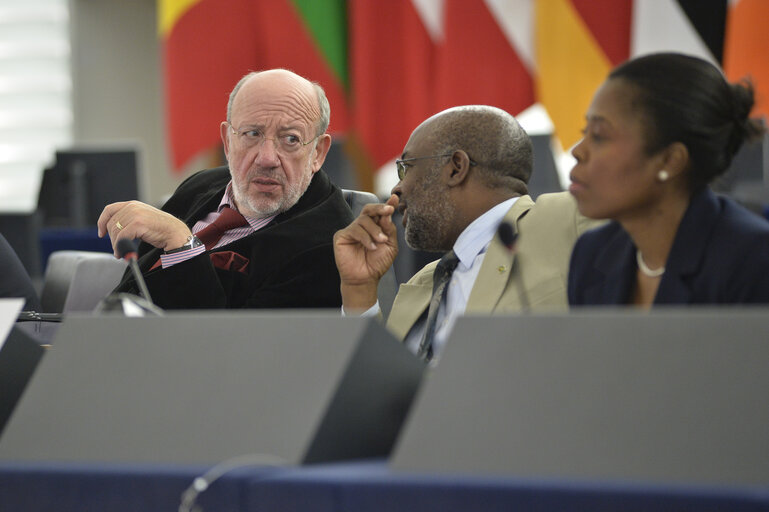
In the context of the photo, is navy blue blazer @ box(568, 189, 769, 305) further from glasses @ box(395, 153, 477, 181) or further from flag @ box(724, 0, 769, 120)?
flag @ box(724, 0, 769, 120)

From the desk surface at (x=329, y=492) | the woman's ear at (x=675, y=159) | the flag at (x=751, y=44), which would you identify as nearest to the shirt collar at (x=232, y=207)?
the woman's ear at (x=675, y=159)

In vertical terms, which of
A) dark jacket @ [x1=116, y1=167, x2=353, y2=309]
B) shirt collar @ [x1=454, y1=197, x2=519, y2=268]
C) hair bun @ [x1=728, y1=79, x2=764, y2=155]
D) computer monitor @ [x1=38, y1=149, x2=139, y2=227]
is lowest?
computer monitor @ [x1=38, y1=149, x2=139, y2=227]

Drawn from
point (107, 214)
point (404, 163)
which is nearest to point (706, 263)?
point (404, 163)

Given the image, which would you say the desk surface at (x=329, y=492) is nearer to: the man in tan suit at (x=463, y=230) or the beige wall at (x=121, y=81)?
the man in tan suit at (x=463, y=230)

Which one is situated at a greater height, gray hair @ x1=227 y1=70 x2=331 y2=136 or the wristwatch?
gray hair @ x1=227 y1=70 x2=331 y2=136

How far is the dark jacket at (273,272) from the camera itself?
1990 millimetres

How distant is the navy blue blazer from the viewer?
1.23 meters

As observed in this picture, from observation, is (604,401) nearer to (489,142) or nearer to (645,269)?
(645,269)

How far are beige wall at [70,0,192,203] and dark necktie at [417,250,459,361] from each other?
17.3ft

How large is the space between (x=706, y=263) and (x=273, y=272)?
108 cm

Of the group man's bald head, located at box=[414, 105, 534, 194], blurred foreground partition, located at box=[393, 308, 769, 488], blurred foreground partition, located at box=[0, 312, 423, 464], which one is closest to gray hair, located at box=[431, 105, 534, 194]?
man's bald head, located at box=[414, 105, 534, 194]

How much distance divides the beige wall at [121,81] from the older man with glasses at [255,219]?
4.63m

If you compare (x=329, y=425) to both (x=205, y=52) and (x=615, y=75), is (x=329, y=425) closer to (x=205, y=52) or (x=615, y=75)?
(x=615, y=75)

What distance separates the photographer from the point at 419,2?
18.0ft
